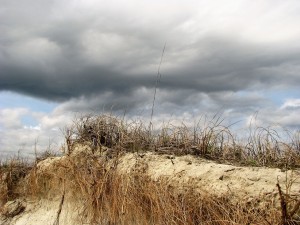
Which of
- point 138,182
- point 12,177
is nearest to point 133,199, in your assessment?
point 138,182

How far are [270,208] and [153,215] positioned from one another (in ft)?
5.91

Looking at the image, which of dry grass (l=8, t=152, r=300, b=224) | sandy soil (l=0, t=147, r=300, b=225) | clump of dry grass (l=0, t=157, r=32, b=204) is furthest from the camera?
clump of dry grass (l=0, t=157, r=32, b=204)

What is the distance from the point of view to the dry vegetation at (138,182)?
6147 millimetres

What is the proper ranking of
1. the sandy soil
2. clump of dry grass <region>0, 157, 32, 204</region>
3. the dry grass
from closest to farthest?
the dry grass
the sandy soil
clump of dry grass <region>0, 157, 32, 204</region>

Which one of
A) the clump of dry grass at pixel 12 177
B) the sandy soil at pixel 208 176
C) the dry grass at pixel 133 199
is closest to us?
the dry grass at pixel 133 199

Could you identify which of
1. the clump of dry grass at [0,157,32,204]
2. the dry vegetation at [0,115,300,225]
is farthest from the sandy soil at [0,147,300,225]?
the clump of dry grass at [0,157,32,204]

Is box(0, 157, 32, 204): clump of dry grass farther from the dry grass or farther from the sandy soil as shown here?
the sandy soil

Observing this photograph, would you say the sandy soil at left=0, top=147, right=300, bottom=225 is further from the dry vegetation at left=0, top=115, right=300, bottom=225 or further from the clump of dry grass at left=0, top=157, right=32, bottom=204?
the clump of dry grass at left=0, top=157, right=32, bottom=204

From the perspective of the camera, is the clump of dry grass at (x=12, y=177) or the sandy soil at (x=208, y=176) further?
the clump of dry grass at (x=12, y=177)

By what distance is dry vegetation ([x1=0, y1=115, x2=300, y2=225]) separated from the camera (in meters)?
6.15

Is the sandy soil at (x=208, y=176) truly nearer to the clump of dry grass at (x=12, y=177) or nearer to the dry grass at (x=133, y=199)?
the dry grass at (x=133, y=199)

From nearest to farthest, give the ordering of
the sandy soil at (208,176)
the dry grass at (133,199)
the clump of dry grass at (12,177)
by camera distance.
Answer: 1. the dry grass at (133,199)
2. the sandy soil at (208,176)
3. the clump of dry grass at (12,177)

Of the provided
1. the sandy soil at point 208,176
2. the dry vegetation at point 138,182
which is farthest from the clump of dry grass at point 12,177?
the sandy soil at point 208,176

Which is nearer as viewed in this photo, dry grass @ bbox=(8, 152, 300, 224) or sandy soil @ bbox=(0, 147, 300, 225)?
dry grass @ bbox=(8, 152, 300, 224)
